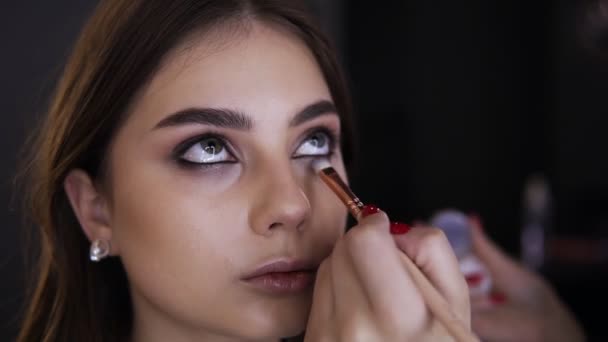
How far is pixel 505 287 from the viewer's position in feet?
3.85

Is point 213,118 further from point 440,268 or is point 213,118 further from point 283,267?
point 440,268

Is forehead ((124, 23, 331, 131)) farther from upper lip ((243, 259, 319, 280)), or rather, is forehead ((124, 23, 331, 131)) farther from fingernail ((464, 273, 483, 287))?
fingernail ((464, 273, 483, 287))

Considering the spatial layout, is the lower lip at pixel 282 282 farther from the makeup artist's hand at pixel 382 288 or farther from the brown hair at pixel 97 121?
the brown hair at pixel 97 121

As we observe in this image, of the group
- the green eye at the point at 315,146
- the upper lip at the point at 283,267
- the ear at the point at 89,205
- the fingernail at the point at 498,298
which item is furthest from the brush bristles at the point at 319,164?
the fingernail at the point at 498,298

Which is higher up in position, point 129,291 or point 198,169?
point 198,169

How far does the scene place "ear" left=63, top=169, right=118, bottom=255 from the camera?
81 centimetres

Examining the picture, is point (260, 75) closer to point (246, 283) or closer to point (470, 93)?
point (246, 283)

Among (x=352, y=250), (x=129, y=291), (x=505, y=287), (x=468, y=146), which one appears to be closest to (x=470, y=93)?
(x=468, y=146)

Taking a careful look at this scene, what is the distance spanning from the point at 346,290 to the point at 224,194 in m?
0.19

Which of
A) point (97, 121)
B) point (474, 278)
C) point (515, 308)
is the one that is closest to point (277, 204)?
point (97, 121)

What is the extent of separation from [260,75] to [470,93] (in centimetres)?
194

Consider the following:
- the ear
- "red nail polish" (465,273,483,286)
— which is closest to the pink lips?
the ear

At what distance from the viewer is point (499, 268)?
3.81ft

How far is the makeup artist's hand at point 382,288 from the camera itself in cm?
56
